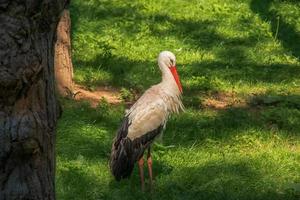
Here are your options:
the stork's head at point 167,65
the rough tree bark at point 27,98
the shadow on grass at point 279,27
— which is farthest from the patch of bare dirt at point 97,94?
the rough tree bark at point 27,98

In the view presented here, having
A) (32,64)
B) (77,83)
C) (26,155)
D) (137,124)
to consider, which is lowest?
(77,83)

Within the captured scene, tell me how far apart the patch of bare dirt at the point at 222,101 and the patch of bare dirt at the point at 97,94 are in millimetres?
1208

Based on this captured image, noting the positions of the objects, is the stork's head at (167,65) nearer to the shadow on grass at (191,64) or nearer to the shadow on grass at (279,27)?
the shadow on grass at (191,64)

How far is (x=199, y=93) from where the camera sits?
9742mm

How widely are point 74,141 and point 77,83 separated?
7.20 feet

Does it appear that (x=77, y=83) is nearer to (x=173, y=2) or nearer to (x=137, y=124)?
(x=137, y=124)

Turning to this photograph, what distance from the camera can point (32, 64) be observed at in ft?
8.99

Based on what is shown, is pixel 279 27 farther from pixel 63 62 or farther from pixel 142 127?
pixel 142 127

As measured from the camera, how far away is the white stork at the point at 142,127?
6.72 meters

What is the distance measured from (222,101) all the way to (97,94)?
171 centimetres

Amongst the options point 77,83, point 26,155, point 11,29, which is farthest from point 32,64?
point 77,83

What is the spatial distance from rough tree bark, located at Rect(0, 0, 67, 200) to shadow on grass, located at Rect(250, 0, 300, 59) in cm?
884

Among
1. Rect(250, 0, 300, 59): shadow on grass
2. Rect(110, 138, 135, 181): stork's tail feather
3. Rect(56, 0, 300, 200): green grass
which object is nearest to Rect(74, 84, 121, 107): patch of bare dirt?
Rect(56, 0, 300, 200): green grass

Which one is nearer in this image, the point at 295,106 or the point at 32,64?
the point at 32,64
